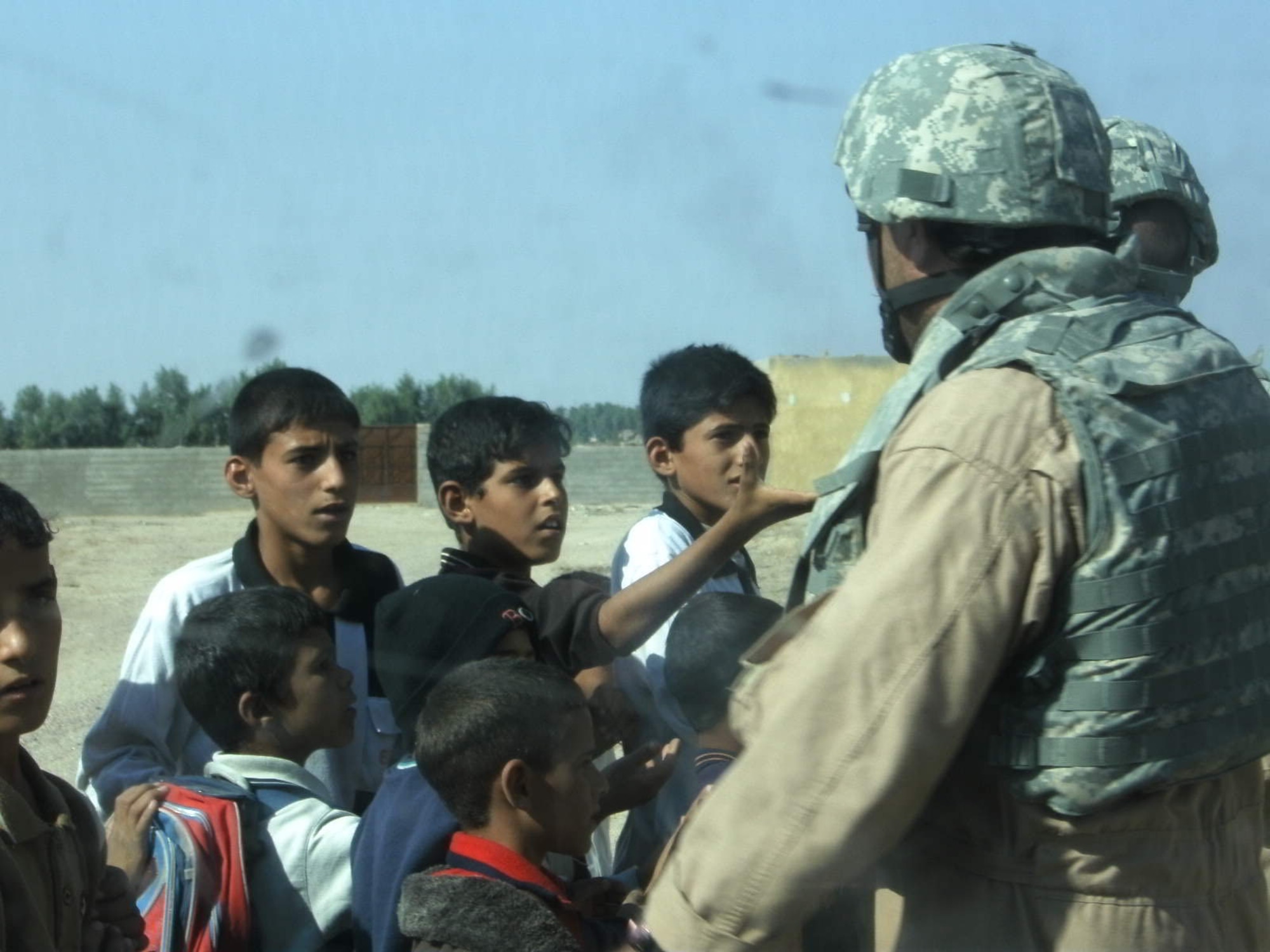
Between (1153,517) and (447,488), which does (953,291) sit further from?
(447,488)

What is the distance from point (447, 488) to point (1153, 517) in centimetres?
206

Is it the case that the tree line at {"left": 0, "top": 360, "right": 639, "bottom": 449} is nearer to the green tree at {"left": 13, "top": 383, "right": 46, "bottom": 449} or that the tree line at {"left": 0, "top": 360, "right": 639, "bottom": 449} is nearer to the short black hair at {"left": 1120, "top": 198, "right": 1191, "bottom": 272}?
the green tree at {"left": 13, "top": 383, "right": 46, "bottom": 449}

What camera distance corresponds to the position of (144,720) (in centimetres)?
295

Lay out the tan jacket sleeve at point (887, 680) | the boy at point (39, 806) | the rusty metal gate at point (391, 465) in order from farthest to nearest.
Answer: the rusty metal gate at point (391, 465)
the boy at point (39, 806)
the tan jacket sleeve at point (887, 680)

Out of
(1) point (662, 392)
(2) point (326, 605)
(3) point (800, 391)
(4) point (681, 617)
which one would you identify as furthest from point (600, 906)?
(3) point (800, 391)

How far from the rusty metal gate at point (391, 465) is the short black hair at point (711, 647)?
24.5 m

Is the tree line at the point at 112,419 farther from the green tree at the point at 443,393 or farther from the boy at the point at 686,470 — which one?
the boy at the point at 686,470

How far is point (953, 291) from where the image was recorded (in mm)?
1879

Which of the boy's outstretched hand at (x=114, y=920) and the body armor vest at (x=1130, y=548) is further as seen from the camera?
the boy's outstretched hand at (x=114, y=920)

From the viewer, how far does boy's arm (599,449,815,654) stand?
2592mm

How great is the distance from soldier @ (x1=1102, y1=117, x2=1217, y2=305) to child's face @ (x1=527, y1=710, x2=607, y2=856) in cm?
179

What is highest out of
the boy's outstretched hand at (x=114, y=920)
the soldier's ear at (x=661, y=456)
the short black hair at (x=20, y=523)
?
the soldier's ear at (x=661, y=456)

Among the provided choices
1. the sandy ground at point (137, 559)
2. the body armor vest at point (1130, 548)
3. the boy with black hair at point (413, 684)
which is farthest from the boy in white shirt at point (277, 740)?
the sandy ground at point (137, 559)

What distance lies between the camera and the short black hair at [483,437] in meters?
3.34
